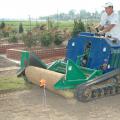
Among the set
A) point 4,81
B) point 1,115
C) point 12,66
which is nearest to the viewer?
point 1,115

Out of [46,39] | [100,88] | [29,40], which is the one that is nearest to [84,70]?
[100,88]

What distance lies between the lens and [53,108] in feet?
24.9

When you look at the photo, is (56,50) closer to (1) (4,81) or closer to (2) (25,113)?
(1) (4,81)

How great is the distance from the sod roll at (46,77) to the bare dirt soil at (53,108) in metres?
0.17

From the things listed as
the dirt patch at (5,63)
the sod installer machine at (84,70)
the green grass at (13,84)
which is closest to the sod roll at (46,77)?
the sod installer machine at (84,70)

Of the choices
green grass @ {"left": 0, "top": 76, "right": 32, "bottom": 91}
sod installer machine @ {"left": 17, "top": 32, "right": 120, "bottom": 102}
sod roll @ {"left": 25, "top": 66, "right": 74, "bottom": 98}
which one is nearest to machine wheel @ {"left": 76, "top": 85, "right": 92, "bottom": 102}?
sod installer machine @ {"left": 17, "top": 32, "right": 120, "bottom": 102}

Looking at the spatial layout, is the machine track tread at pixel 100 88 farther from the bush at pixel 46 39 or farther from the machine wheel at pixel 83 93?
the bush at pixel 46 39

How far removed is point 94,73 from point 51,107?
137 centimetres

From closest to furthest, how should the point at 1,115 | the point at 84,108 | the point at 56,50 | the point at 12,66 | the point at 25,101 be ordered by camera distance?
1. the point at 1,115
2. the point at 84,108
3. the point at 25,101
4. the point at 12,66
5. the point at 56,50

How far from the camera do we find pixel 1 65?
13203 millimetres

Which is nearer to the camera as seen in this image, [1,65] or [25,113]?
[25,113]

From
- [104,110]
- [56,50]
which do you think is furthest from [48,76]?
[56,50]

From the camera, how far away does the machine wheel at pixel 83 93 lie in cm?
781

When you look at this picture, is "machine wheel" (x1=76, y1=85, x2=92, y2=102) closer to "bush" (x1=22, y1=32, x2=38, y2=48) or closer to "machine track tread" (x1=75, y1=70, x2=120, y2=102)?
"machine track tread" (x1=75, y1=70, x2=120, y2=102)
